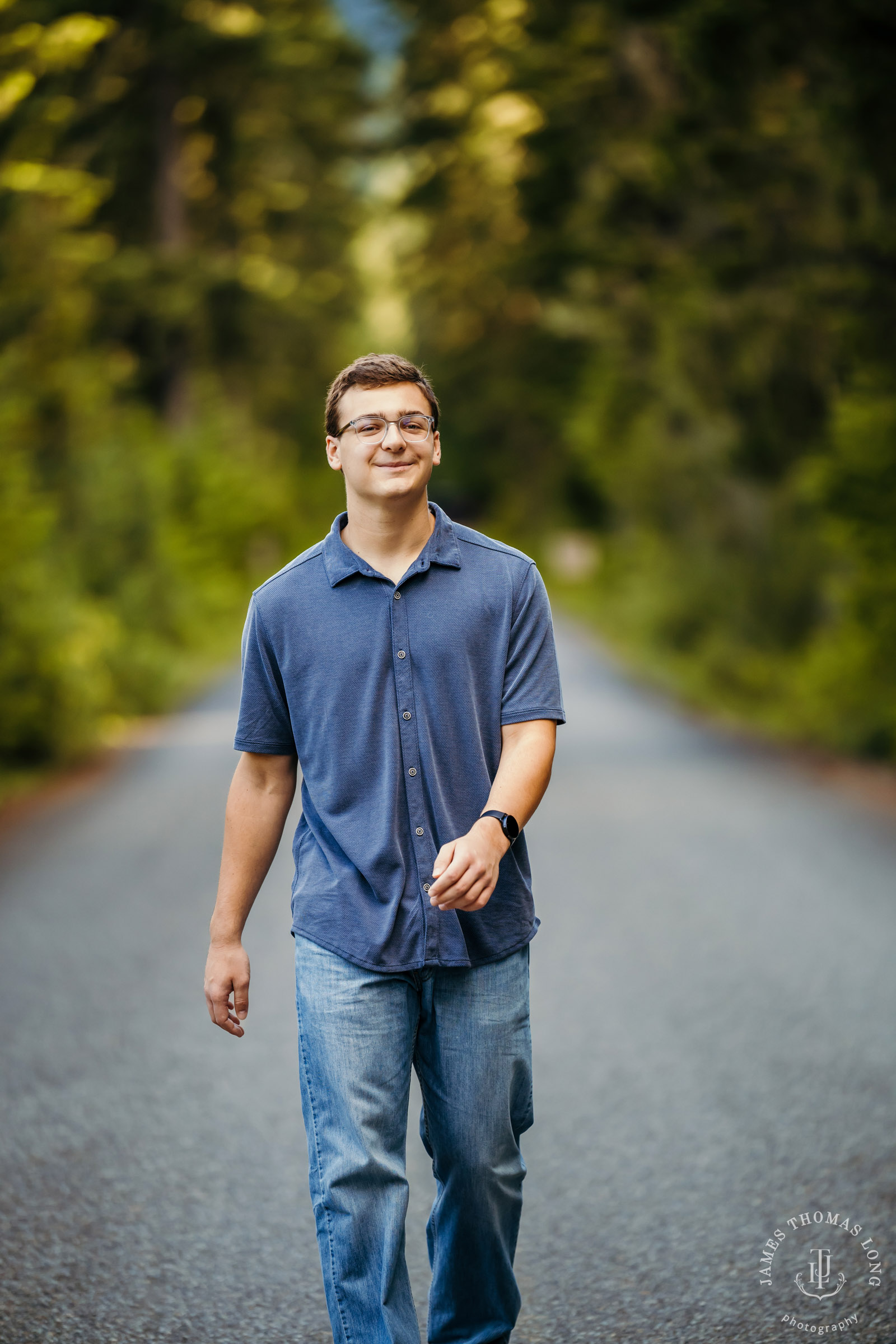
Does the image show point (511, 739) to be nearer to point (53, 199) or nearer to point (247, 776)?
point (247, 776)

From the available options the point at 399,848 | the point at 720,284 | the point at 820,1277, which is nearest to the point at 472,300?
the point at 720,284

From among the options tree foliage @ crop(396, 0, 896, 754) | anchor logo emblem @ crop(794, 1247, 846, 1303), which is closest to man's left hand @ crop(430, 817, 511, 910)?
anchor logo emblem @ crop(794, 1247, 846, 1303)

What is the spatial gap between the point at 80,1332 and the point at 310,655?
1775 mm

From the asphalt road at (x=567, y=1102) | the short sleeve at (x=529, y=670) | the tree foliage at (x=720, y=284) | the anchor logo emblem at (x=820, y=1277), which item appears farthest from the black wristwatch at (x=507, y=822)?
the tree foliage at (x=720, y=284)

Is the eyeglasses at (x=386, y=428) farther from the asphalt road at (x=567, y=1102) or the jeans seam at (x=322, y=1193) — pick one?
the asphalt road at (x=567, y=1102)

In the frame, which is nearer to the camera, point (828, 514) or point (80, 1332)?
point (80, 1332)

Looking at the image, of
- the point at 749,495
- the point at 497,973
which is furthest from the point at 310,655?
the point at 749,495

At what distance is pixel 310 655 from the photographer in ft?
10.1

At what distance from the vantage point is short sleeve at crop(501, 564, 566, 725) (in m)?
3.10

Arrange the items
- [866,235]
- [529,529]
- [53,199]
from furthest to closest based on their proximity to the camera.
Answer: [529,529] → [53,199] → [866,235]

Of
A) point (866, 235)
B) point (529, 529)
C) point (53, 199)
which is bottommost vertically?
point (529, 529)

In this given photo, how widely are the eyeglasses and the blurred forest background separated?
9.13 m

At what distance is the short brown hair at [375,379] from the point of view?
124 inches

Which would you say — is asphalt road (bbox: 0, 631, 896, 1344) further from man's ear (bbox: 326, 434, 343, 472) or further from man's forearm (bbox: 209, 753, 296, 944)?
man's ear (bbox: 326, 434, 343, 472)
